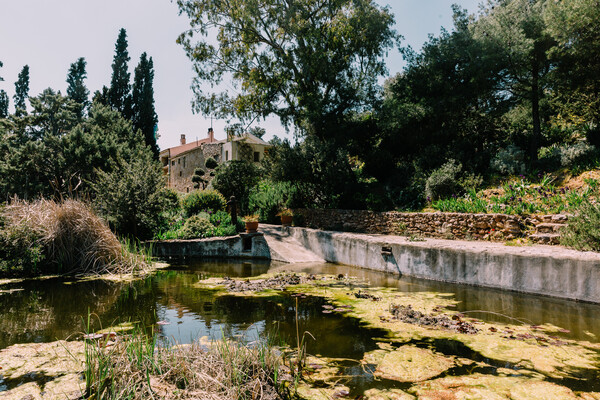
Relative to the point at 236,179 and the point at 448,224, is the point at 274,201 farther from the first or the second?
the point at 448,224

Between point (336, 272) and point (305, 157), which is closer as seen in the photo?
point (336, 272)

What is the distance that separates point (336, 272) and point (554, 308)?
17.1 ft

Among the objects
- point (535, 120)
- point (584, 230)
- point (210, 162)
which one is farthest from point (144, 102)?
point (584, 230)

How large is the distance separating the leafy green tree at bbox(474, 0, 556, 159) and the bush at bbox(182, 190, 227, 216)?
529 inches

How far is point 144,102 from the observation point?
32344 millimetres

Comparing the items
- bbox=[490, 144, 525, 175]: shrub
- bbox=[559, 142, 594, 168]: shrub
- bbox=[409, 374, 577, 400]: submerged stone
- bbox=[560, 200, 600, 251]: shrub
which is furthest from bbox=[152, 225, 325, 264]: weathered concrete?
bbox=[409, 374, 577, 400]: submerged stone

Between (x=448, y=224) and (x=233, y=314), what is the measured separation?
7.31m

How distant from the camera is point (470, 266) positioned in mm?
8266

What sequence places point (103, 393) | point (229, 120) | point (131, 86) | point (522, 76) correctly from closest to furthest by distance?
point (103, 393), point (522, 76), point (229, 120), point (131, 86)

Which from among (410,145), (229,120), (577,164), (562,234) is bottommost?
(562,234)

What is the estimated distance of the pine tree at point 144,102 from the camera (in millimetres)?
32219

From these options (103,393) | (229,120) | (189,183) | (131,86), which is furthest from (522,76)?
(189,183)

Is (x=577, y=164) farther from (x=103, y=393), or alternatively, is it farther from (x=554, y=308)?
(x=103, y=393)

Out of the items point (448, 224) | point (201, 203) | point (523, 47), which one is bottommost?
point (448, 224)
